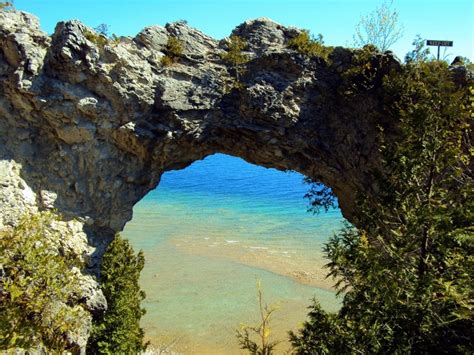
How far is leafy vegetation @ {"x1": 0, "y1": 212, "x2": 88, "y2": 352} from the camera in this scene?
8.77m

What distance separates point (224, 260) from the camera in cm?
2834

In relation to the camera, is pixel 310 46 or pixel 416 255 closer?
pixel 416 255

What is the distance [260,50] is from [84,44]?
19.4ft

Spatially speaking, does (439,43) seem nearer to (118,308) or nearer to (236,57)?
(236,57)

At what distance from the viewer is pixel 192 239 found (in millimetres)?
32938

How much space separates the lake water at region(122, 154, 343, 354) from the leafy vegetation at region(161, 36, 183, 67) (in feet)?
26.0

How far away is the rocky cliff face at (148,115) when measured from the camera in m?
11.5

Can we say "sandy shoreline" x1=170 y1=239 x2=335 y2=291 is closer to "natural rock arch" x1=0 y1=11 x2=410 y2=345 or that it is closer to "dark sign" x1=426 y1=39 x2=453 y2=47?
"natural rock arch" x1=0 y1=11 x2=410 y2=345

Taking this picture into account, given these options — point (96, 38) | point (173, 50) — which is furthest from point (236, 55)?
point (96, 38)

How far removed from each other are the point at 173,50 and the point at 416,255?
10052mm

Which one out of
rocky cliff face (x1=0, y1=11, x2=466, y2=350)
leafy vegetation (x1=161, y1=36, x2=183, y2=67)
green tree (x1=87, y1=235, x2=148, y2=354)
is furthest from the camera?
leafy vegetation (x1=161, y1=36, x2=183, y2=67)

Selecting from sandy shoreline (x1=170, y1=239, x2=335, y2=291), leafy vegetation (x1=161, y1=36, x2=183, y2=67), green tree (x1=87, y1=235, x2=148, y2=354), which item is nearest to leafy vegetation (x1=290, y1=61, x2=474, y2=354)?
green tree (x1=87, y1=235, x2=148, y2=354)

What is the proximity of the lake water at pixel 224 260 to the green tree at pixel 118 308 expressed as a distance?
5222mm

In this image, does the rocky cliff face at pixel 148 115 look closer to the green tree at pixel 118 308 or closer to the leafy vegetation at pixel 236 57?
the leafy vegetation at pixel 236 57
